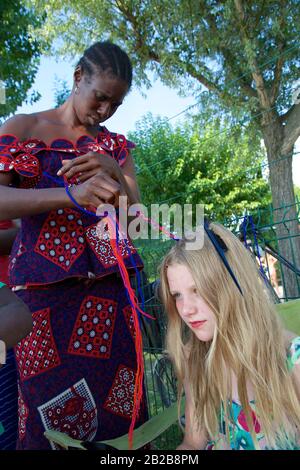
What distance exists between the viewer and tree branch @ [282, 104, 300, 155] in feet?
24.2

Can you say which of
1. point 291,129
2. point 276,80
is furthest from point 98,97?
point 276,80

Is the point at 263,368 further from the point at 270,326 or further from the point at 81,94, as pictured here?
the point at 81,94

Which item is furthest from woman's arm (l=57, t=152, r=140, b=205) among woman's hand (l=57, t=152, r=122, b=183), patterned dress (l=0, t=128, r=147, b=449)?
patterned dress (l=0, t=128, r=147, b=449)

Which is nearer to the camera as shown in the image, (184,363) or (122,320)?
(122,320)

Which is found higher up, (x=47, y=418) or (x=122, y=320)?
(x=122, y=320)

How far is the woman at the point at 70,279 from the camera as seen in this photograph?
1.42 meters

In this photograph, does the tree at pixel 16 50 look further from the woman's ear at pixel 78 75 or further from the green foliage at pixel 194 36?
the woman's ear at pixel 78 75

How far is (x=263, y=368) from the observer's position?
4.65 feet

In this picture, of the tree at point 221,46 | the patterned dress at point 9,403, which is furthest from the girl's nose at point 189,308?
the tree at point 221,46

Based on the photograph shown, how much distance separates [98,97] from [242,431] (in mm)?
1152

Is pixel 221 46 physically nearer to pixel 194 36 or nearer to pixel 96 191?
pixel 194 36

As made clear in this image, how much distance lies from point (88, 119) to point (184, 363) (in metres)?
0.90
